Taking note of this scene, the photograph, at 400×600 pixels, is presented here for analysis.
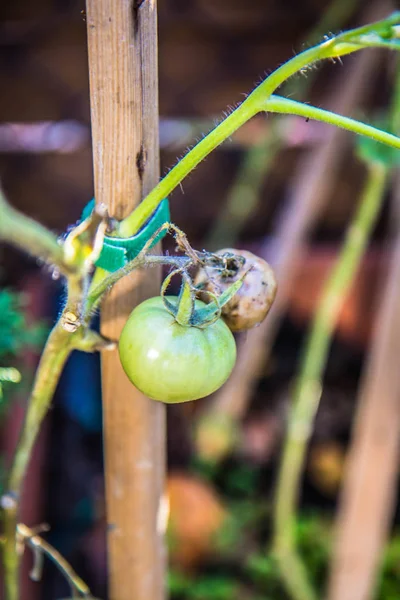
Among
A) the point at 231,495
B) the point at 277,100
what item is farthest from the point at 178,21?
the point at 277,100

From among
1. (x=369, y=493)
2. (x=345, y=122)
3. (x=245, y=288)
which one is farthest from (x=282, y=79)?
(x=369, y=493)

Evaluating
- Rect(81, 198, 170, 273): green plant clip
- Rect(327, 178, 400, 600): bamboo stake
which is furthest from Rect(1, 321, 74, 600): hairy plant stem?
Rect(327, 178, 400, 600): bamboo stake

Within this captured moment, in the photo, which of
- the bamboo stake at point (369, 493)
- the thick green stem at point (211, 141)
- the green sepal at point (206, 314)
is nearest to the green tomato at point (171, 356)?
the green sepal at point (206, 314)

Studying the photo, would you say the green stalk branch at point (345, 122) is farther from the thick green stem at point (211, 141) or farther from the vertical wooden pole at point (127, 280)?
the vertical wooden pole at point (127, 280)

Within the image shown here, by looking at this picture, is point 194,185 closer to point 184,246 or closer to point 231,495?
point 231,495

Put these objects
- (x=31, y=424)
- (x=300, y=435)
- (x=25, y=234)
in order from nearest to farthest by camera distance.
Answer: (x=25, y=234) < (x=31, y=424) < (x=300, y=435)

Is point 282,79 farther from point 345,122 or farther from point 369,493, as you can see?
point 369,493
